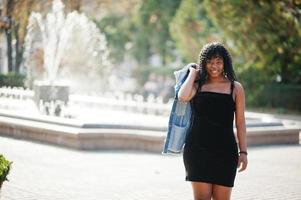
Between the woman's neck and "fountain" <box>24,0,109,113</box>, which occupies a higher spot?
"fountain" <box>24,0,109,113</box>

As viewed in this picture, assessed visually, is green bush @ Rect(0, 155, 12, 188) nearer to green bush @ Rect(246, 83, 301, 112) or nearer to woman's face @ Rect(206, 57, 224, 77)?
woman's face @ Rect(206, 57, 224, 77)

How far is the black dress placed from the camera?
16.6 feet

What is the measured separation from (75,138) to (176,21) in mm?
26588

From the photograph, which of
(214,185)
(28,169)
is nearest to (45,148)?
(28,169)

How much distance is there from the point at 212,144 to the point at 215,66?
61cm

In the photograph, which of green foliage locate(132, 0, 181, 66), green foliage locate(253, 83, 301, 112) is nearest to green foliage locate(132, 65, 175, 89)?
green foliage locate(132, 0, 181, 66)

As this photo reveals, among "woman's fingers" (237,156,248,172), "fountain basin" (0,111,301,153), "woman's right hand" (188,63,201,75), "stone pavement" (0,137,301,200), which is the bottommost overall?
"stone pavement" (0,137,301,200)

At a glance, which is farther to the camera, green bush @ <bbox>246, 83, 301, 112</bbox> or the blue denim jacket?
green bush @ <bbox>246, 83, 301, 112</bbox>

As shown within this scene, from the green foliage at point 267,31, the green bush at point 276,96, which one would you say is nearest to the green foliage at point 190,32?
the green foliage at point 267,31

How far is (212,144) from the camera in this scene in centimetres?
507

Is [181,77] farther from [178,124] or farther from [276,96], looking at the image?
[276,96]

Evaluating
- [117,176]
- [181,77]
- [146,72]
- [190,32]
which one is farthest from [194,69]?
[146,72]

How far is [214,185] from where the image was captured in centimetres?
512

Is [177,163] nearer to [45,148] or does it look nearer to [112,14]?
[45,148]
